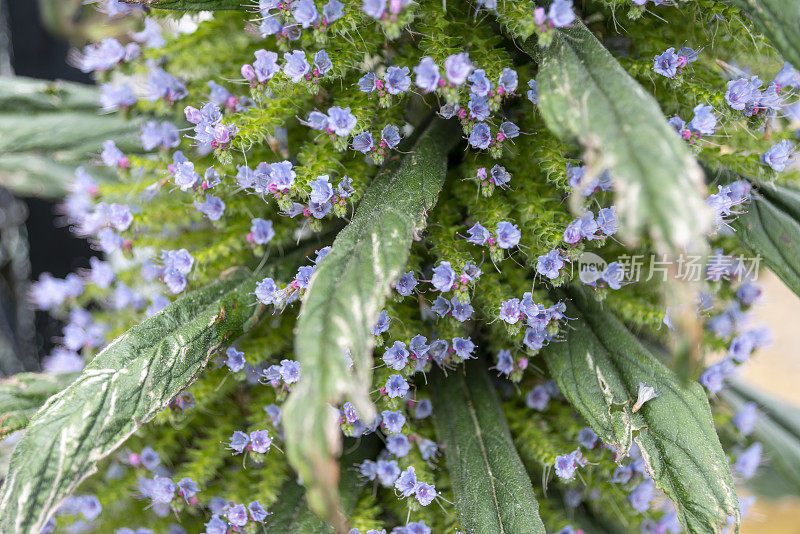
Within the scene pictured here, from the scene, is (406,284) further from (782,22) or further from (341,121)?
(782,22)

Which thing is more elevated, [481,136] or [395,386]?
[481,136]

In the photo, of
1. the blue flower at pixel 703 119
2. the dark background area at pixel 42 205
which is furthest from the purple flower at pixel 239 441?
the dark background area at pixel 42 205

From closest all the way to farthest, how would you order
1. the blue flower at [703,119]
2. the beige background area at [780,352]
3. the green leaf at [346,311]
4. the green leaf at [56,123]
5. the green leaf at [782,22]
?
the green leaf at [346,311], the green leaf at [782,22], the blue flower at [703,119], the green leaf at [56,123], the beige background area at [780,352]

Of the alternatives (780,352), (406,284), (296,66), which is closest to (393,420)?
(406,284)

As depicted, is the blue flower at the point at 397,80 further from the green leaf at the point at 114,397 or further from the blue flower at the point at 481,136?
the green leaf at the point at 114,397

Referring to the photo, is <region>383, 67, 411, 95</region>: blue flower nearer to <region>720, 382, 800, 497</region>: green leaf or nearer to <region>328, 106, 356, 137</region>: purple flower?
<region>328, 106, 356, 137</region>: purple flower

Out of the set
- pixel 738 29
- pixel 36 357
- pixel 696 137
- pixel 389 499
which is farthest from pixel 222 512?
pixel 36 357

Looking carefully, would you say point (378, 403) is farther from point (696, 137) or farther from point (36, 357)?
point (36, 357)
